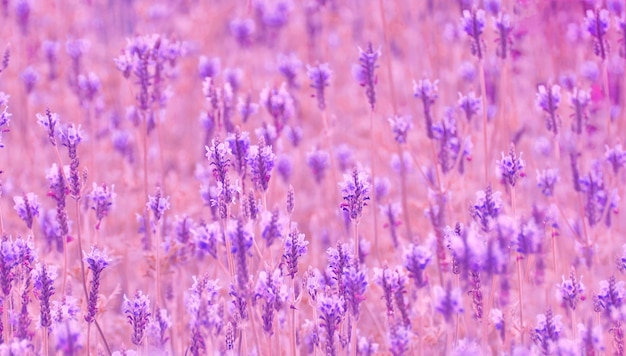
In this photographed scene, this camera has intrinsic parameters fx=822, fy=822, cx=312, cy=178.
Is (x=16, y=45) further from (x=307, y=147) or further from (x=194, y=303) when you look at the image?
(x=194, y=303)

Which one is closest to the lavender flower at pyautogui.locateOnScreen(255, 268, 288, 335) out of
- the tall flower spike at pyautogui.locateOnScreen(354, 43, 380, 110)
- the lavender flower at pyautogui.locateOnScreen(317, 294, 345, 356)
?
the lavender flower at pyautogui.locateOnScreen(317, 294, 345, 356)

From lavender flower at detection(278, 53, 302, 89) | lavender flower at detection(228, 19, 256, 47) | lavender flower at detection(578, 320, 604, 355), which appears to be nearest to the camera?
lavender flower at detection(578, 320, 604, 355)

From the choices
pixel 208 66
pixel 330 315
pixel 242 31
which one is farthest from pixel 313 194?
pixel 330 315

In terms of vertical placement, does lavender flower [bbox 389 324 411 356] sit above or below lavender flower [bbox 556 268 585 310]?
below

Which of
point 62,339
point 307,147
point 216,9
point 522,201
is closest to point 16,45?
point 216,9

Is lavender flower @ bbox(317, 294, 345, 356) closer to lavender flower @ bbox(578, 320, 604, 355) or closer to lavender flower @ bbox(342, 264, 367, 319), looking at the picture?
lavender flower @ bbox(342, 264, 367, 319)

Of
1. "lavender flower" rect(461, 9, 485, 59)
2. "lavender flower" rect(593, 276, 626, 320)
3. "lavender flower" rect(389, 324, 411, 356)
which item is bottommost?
"lavender flower" rect(389, 324, 411, 356)

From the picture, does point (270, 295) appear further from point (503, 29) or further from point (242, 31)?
point (242, 31)

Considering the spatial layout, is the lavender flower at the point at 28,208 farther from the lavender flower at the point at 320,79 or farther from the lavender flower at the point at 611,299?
the lavender flower at the point at 611,299
